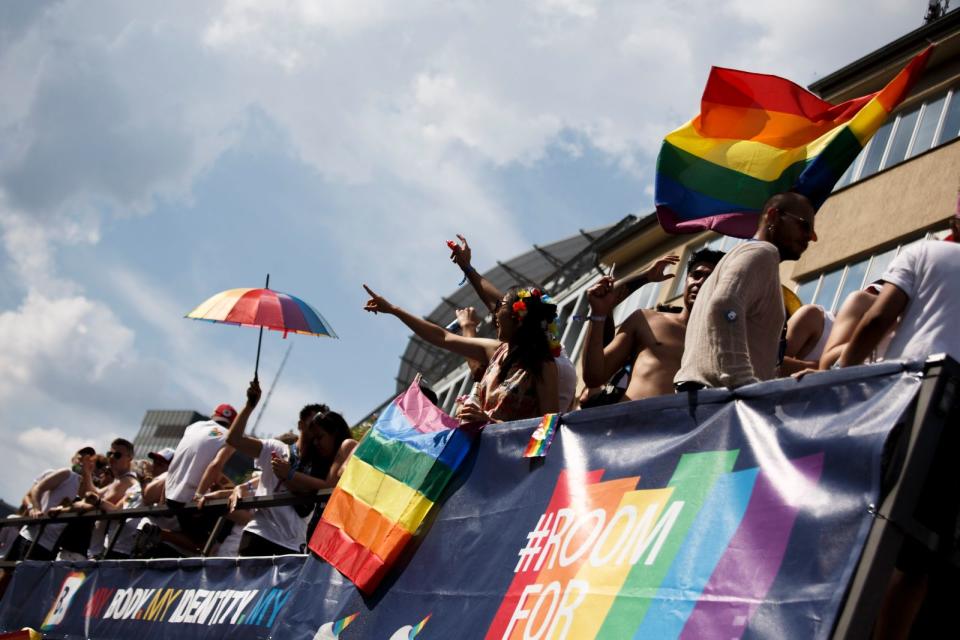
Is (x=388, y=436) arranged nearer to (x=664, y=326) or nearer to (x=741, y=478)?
(x=664, y=326)

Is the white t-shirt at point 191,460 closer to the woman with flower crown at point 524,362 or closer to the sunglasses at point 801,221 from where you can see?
the woman with flower crown at point 524,362

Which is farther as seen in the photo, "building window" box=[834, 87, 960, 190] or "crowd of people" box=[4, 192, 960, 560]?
"building window" box=[834, 87, 960, 190]

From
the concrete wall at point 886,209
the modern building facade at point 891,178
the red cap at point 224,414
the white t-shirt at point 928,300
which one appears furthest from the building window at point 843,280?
the white t-shirt at point 928,300

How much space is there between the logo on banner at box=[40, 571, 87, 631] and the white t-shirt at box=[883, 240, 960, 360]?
7123mm

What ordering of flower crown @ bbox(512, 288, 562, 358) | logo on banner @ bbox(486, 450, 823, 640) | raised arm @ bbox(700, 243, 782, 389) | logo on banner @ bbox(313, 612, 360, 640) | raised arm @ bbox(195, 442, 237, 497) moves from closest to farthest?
logo on banner @ bbox(486, 450, 823, 640), raised arm @ bbox(700, 243, 782, 389), logo on banner @ bbox(313, 612, 360, 640), flower crown @ bbox(512, 288, 562, 358), raised arm @ bbox(195, 442, 237, 497)

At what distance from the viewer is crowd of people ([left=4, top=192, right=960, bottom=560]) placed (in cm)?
402

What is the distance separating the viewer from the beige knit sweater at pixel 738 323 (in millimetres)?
4102


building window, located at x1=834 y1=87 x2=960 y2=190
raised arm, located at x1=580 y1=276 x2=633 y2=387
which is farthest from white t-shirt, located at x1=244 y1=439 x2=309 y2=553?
building window, located at x1=834 y1=87 x2=960 y2=190

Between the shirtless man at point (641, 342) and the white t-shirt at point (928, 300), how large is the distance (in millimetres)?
1394

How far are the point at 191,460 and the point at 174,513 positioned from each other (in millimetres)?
524

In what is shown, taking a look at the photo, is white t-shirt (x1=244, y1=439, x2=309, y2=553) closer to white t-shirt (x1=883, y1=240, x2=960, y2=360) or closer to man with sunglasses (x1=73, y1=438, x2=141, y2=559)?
man with sunglasses (x1=73, y1=438, x2=141, y2=559)

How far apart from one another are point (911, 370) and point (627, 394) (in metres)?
2.24

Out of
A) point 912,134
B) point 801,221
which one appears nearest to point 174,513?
point 801,221

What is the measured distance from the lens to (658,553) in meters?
3.74
